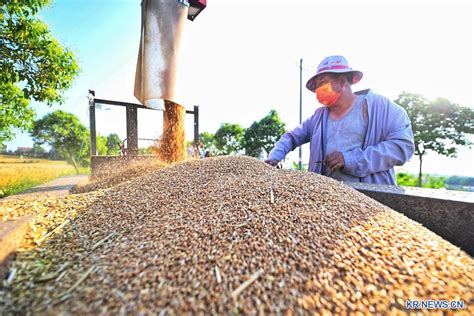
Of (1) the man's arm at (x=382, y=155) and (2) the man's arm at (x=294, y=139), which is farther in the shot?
(2) the man's arm at (x=294, y=139)

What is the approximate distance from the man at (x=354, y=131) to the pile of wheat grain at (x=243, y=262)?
872 millimetres

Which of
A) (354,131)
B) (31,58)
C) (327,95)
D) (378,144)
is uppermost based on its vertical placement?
(31,58)

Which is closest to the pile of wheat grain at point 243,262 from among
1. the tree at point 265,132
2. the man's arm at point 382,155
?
the man's arm at point 382,155

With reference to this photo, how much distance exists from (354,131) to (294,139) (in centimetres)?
78

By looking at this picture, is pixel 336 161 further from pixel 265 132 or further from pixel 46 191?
pixel 265 132

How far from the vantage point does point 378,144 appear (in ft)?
6.19

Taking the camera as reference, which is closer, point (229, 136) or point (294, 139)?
point (294, 139)

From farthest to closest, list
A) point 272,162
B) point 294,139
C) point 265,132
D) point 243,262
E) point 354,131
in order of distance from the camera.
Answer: point 265,132 < point 294,139 < point 272,162 < point 354,131 < point 243,262

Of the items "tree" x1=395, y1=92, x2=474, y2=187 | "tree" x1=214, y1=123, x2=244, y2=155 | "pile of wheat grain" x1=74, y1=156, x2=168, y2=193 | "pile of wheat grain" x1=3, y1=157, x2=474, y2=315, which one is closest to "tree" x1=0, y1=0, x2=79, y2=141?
"pile of wheat grain" x1=74, y1=156, x2=168, y2=193

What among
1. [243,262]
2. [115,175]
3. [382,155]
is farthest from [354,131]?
[115,175]

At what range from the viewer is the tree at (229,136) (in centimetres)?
2705

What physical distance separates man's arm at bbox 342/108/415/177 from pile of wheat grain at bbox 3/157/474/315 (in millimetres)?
808

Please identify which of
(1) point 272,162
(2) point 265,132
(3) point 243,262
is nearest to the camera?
(3) point 243,262

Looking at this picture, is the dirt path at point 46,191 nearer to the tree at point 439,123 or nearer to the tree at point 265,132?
the tree at point 439,123
